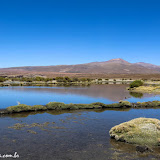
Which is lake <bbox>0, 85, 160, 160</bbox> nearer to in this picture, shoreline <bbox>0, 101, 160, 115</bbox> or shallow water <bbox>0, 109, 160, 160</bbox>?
shallow water <bbox>0, 109, 160, 160</bbox>

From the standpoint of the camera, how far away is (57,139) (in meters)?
12.3

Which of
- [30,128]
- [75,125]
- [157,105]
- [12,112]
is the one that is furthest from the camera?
[157,105]

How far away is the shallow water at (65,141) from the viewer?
33.0 ft

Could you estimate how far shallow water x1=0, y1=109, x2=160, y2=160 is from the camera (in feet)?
33.0

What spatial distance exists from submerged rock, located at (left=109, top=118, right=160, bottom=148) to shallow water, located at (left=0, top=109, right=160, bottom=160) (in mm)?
469

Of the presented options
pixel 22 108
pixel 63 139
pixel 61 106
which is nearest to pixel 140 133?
pixel 63 139

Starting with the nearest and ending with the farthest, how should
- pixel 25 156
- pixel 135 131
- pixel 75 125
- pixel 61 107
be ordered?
pixel 25 156 < pixel 135 131 < pixel 75 125 < pixel 61 107

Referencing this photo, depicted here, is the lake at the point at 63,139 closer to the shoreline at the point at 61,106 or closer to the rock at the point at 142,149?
the rock at the point at 142,149

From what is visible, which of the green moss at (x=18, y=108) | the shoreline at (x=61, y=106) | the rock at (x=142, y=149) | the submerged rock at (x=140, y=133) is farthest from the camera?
the shoreline at (x=61, y=106)

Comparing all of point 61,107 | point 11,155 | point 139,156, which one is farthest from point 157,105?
point 11,155

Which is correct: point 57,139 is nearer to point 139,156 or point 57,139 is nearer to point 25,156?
point 25,156

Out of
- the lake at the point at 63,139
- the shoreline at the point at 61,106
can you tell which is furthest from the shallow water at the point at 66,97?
the lake at the point at 63,139

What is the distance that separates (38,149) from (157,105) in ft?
62.8

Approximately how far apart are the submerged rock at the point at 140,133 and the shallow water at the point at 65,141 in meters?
0.47
